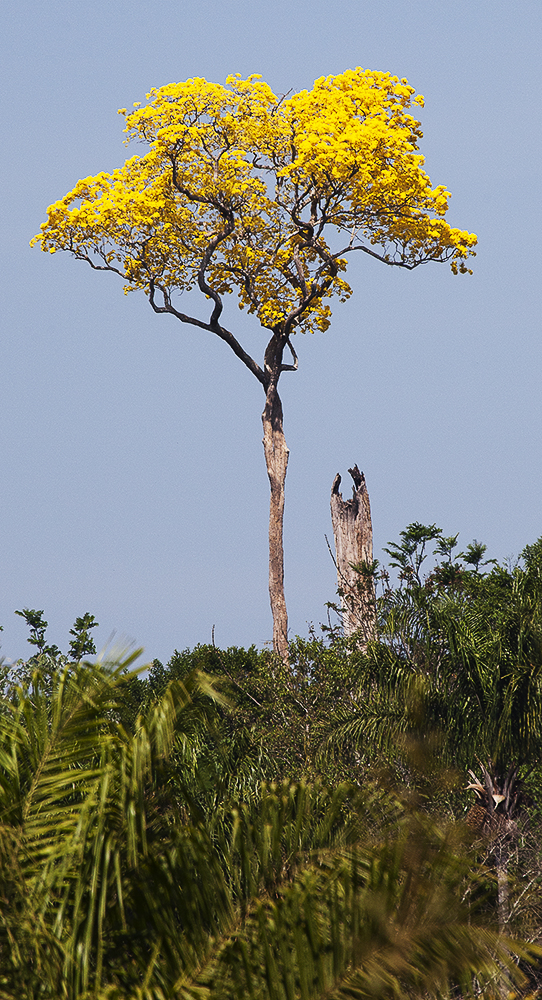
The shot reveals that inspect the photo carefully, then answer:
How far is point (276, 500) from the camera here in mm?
22000

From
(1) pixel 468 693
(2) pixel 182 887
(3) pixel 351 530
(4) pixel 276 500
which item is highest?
(4) pixel 276 500

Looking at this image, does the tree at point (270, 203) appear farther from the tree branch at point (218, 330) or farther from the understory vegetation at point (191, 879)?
the understory vegetation at point (191, 879)

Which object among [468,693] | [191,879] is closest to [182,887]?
[191,879]

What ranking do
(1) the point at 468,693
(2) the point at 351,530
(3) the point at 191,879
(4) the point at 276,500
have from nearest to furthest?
(3) the point at 191,879 < (1) the point at 468,693 < (2) the point at 351,530 < (4) the point at 276,500

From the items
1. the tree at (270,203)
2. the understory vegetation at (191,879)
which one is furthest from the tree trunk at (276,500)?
the understory vegetation at (191,879)

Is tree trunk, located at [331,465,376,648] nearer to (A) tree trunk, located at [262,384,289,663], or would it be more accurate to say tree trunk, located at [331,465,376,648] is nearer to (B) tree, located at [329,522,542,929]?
(A) tree trunk, located at [262,384,289,663]

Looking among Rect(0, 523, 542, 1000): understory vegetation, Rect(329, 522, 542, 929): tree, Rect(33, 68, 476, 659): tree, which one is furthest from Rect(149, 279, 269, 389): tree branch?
Rect(0, 523, 542, 1000): understory vegetation

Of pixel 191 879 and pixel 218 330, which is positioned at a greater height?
pixel 218 330

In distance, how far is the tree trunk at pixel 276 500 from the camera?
2138 cm

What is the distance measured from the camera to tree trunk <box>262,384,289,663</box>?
70.1 feet

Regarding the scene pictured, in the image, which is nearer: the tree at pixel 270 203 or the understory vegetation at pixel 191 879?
the understory vegetation at pixel 191 879

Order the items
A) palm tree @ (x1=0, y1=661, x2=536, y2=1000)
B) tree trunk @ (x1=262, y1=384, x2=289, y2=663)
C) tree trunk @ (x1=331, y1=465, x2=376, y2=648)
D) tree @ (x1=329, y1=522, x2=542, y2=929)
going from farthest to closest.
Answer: tree trunk @ (x1=262, y1=384, x2=289, y2=663) < tree trunk @ (x1=331, y1=465, x2=376, y2=648) < tree @ (x1=329, y1=522, x2=542, y2=929) < palm tree @ (x1=0, y1=661, x2=536, y2=1000)

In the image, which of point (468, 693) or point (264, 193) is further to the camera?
point (264, 193)

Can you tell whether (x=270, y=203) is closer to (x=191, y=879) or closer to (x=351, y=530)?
(x=351, y=530)
